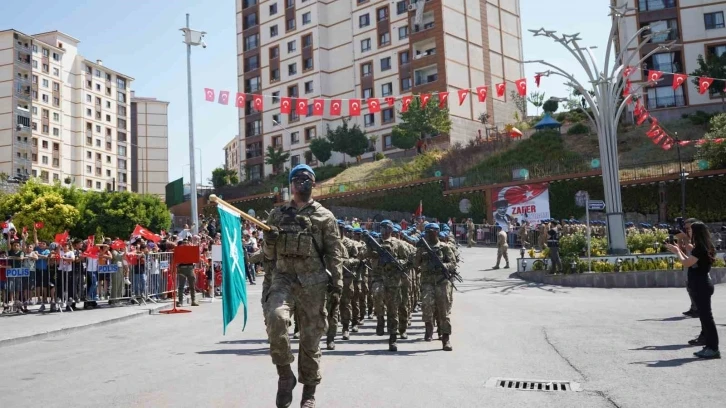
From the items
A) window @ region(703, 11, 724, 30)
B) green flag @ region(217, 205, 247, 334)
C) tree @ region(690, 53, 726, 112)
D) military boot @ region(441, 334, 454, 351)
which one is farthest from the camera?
window @ region(703, 11, 724, 30)

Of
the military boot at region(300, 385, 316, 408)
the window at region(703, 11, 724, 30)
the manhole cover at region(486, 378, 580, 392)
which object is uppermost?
the window at region(703, 11, 724, 30)

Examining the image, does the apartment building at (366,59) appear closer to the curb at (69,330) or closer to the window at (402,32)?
the window at (402,32)

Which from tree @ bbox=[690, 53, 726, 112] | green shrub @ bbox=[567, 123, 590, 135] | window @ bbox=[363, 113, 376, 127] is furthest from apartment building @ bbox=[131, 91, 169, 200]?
tree @ bbox=[690, 53, 726, 112]

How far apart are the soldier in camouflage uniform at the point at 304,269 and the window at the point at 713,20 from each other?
54.4 metres

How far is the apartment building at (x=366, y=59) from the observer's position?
193ft

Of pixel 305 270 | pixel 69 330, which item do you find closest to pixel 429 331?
pixel 305 270

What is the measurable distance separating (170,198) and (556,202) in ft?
78.7

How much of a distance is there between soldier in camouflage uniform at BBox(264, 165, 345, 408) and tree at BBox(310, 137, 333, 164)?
181 ft

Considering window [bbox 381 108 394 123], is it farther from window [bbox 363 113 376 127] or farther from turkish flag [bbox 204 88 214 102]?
turkish flag [bbox 204 88 214 102]

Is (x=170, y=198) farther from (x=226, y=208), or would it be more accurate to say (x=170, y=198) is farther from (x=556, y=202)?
(x=556, y=202)

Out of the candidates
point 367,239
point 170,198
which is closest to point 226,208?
point 367,239

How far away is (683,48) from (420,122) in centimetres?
2137

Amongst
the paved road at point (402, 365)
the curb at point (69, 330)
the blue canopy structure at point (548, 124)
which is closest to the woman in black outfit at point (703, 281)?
the paved road at point (402, 365)

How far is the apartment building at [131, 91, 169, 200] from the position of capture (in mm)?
106188
